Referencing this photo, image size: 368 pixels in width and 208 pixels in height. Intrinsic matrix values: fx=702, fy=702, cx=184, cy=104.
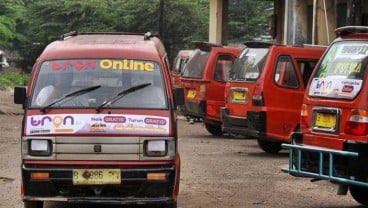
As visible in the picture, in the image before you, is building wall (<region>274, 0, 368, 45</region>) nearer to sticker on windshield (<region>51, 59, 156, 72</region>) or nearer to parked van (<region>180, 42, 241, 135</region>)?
parked van (<region>180, 42, 241, 135</region>)

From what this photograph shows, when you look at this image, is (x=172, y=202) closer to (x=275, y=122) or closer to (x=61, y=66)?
(x=61, y=66)

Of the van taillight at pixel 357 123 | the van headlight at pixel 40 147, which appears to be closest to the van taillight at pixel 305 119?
the van taillight at pixel 357 123

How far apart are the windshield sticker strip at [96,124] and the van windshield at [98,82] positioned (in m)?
0.22

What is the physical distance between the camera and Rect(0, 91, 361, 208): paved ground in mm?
8695

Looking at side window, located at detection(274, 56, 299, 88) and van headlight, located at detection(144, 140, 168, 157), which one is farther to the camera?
side window, located at detection(274, 56, 299, 88)

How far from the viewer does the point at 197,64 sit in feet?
54.4

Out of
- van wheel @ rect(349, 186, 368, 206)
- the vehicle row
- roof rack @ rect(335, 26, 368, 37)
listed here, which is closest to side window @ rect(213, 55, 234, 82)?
the vehicle row

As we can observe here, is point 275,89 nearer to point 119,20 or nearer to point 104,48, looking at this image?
point 104,48

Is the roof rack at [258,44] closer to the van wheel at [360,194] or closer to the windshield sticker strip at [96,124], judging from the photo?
the van wheel at [360,194]

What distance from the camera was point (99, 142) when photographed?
715 centimetres

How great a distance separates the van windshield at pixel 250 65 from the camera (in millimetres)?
12703

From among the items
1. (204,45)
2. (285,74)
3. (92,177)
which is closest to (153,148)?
(92,177)

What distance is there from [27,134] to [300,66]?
6.63 m

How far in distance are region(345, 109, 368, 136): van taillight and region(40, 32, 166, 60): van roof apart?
2.22m
